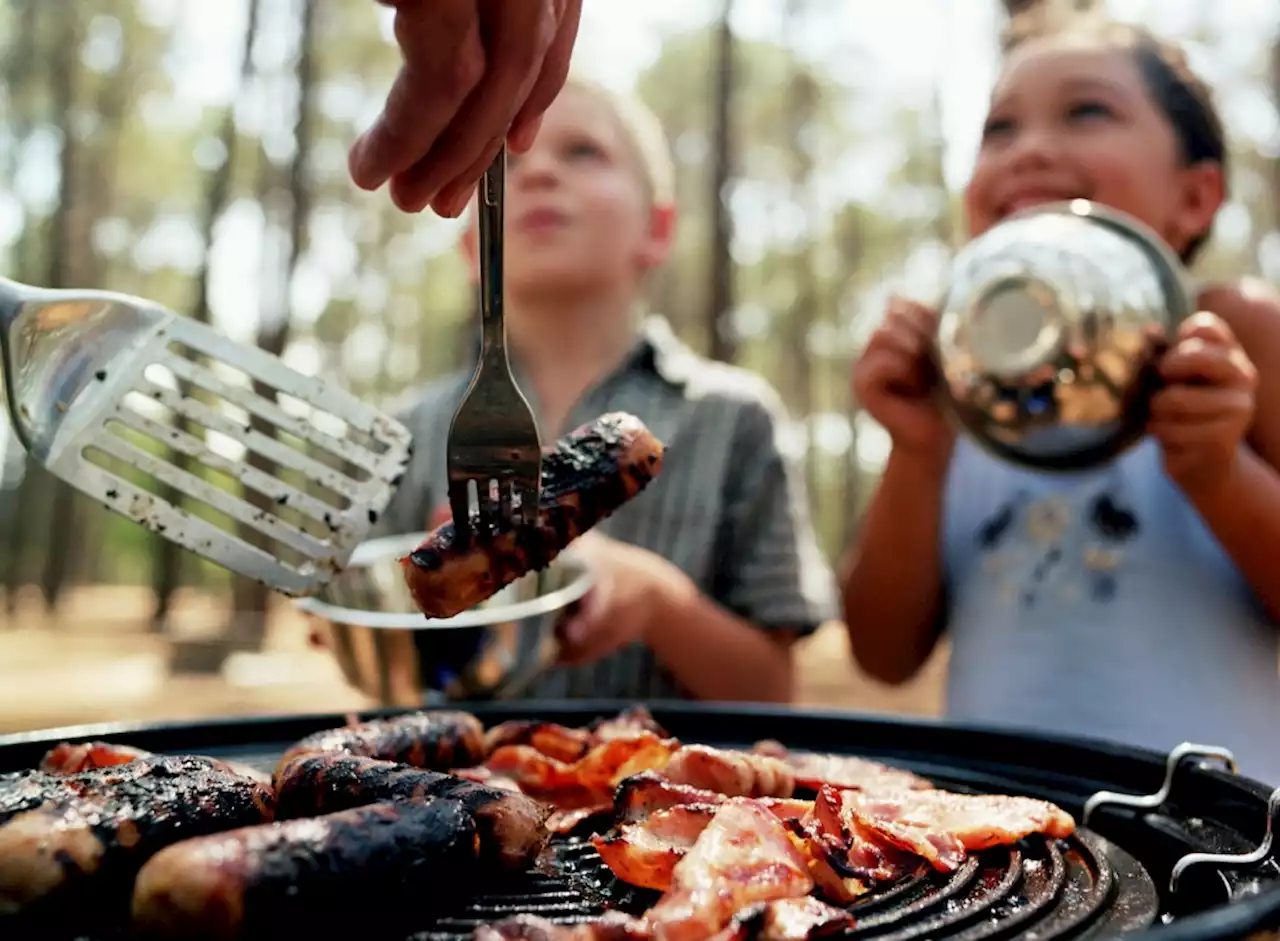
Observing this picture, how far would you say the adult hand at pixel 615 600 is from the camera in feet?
9.86

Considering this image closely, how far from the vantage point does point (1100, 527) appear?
330 cm

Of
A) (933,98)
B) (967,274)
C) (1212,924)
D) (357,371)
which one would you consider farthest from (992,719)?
(357,371)

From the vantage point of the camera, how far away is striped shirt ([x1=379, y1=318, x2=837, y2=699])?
13.7ft

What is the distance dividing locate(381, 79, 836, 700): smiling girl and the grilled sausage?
2.32m

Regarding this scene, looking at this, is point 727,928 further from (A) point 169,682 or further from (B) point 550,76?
(A) point 169,682

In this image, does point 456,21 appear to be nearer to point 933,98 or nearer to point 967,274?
point 967,274

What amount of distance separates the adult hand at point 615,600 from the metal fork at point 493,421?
4.33ft

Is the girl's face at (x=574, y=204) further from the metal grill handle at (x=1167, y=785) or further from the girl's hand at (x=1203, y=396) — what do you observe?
the metal grill handle at (x=1167, y=785)

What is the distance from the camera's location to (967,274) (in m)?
2.65

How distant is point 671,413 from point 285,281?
9.87 metres

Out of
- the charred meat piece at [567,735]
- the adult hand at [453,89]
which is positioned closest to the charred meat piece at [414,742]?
the charred meat piece at [567,735]

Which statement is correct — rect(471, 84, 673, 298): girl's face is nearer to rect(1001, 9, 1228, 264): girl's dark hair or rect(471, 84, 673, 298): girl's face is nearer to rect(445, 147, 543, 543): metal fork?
rect(1001, 9, 1228, 264): girl's dark hair

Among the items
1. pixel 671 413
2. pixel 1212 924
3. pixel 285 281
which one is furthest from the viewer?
pixel 285 281

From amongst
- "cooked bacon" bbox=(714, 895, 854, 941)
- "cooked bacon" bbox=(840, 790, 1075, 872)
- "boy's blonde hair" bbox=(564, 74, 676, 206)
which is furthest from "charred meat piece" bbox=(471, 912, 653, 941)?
"boy's blonde hair" bbox=(564, 74, 676, 206)
